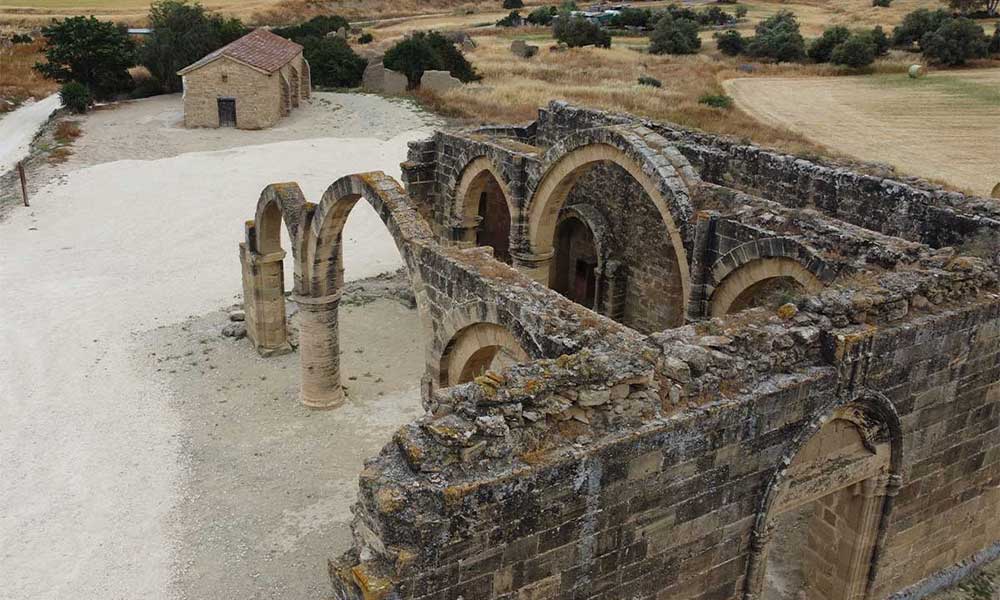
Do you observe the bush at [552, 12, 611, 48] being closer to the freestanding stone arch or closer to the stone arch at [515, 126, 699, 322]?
the stone arch at [515, 126, 699, 322]

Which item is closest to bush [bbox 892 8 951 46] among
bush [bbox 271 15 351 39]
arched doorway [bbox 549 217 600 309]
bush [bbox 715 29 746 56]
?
bush [bbox 715 29 746 56]

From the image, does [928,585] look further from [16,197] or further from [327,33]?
[327,33]

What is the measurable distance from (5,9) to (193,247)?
49241mm

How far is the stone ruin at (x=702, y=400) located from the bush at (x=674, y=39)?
35726 millimetres

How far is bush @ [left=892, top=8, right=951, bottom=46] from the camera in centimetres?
4322

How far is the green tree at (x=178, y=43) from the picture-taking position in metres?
35.4

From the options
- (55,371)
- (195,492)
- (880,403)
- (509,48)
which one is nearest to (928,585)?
(880,403)

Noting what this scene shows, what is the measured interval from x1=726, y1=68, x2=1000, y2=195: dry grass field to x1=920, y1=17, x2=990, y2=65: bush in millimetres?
1255

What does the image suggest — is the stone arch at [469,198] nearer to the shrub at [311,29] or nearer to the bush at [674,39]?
the shrub at [311,29]

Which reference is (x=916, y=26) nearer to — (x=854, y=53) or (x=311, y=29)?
(x=854, y=53)

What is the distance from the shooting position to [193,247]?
65.9 ft

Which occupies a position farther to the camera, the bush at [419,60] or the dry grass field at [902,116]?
the bush at [419,60]

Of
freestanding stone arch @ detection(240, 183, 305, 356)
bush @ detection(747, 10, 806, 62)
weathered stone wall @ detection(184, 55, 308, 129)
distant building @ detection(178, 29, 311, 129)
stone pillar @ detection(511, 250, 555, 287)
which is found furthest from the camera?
bush @ detection(747, 10, 806, 62)

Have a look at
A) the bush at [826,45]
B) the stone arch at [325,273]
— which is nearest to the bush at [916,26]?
the bush at [826,45]
